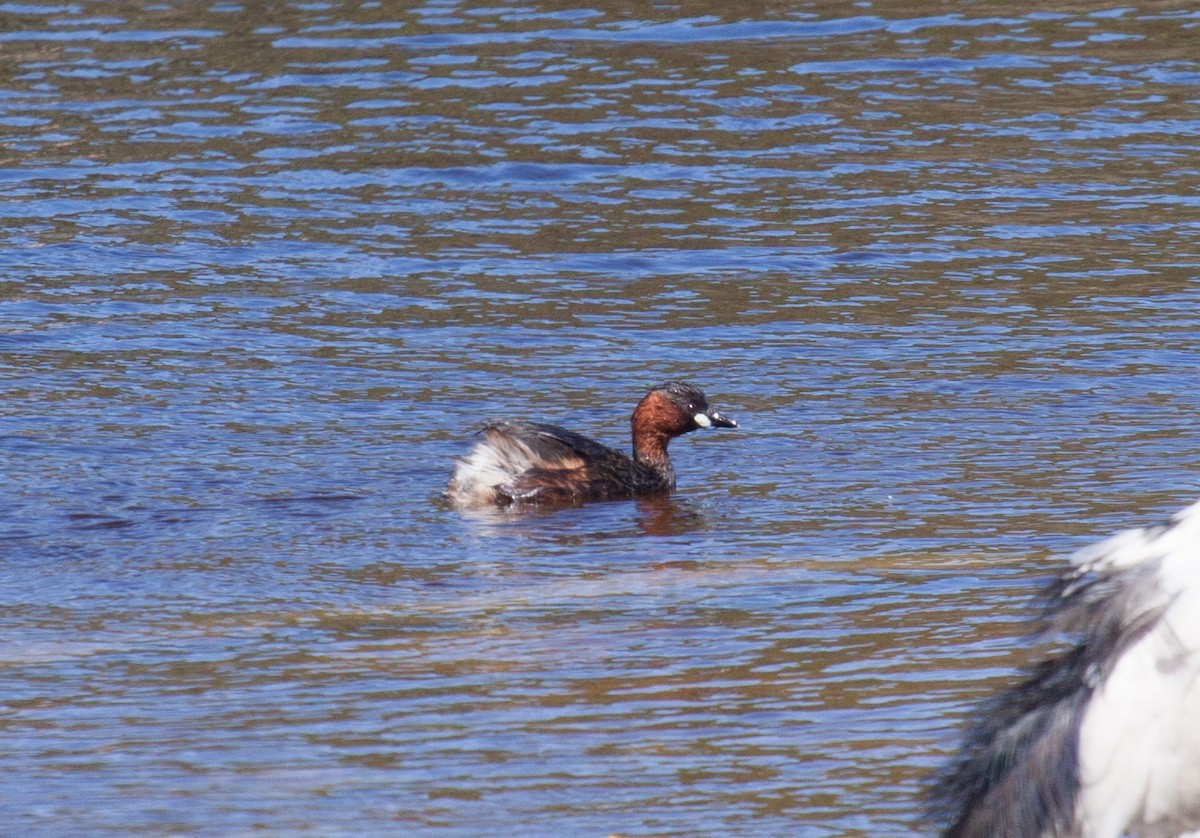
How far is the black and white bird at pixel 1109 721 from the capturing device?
13.0 ft

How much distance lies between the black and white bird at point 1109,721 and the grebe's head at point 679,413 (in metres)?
5.30

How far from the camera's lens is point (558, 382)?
34.6 ft

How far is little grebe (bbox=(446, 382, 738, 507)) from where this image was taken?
911 cm

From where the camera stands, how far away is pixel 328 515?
8625 mm

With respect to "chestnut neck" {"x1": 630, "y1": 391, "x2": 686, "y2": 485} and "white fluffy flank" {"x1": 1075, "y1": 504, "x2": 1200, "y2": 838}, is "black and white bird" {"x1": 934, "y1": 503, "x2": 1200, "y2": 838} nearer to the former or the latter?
"white fluffy flank" {"x1": 1075, "y1": 504, "x2": 1200, "y2": 838}

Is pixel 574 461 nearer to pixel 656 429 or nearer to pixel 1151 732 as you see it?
pixel 656 429

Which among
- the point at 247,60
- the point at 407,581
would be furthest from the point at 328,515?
the point at 247,60

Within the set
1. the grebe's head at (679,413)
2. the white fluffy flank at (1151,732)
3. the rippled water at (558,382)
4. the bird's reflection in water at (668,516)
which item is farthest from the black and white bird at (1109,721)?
the grebe's head at (679,413)

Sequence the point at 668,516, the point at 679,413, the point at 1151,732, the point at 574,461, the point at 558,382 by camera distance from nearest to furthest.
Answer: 1. the point at 1151,732
2. the point at 668,516
3. the point at 574,461
4. the point at 679,413
5. the point at 558,382

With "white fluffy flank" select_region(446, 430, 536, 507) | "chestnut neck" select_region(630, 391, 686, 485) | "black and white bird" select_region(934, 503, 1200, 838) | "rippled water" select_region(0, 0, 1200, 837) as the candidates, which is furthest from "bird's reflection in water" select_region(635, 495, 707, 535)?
"black and white bird" select_region(934, 503, 1200, 838)

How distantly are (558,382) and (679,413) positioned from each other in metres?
1.14

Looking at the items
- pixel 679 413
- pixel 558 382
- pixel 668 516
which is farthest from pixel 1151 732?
pixel 558 382

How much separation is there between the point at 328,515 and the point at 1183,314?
499 centimetres

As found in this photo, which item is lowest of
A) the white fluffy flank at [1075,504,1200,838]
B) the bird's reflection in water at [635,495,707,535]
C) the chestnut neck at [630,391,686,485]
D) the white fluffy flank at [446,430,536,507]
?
the white fluffy flank at [1075,504,1200,838]
